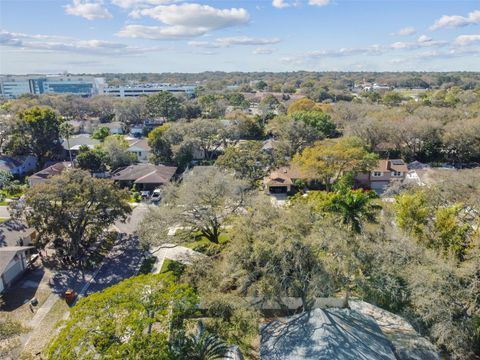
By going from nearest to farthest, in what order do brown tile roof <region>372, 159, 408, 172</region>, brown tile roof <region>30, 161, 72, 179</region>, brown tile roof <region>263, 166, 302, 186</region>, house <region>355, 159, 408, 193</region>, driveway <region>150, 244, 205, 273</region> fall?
driveway <region>150, 244, 205, 273</region> < brown tile roof <region>263, 166, 302, 186</region> < house <region>355, 159, 408, 193</region> < brown tile roof <region>372, 159, 408, 172</region> < brown tile roof <region>30, 161, 72, 179</region>

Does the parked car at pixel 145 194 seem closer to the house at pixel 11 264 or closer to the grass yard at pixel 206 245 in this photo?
the grass yard at pixel 206 245

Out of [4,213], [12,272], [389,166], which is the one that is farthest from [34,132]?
[389,166]

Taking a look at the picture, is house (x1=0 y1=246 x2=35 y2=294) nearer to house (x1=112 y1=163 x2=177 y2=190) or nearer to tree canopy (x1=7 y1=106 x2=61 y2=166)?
house (x1=112 y1=163 x2=177 y2=190)

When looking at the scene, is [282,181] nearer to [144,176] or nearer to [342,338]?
[144,176]

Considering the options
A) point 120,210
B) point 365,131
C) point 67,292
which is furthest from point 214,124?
point 67,292

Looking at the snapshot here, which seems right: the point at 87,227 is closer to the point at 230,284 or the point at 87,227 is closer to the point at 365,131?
the point at 230,284

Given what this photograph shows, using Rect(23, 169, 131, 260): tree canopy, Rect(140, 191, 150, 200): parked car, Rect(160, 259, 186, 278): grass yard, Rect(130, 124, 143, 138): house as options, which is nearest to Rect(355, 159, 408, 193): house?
Rect(140, 191, 150, 200): parked car

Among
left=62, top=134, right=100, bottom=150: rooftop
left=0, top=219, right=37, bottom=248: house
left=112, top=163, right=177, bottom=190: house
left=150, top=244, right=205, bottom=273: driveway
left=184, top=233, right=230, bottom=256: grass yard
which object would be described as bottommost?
left=150, top=244, right=205, bottom=273: driveway
